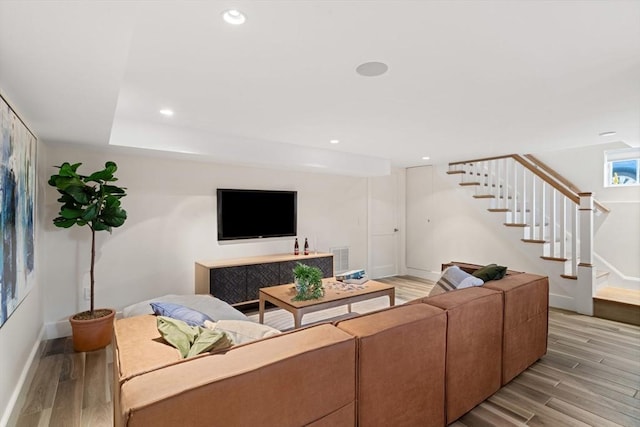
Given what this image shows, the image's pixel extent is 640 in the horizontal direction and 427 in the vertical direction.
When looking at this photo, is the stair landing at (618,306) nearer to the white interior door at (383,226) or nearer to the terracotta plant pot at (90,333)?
the white interior door at (383,226)

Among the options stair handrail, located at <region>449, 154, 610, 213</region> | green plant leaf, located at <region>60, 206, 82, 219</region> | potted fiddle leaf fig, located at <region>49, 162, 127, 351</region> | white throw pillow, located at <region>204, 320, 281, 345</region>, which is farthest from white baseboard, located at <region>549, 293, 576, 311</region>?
green plant leaf, located at <region>60, 206, 82, 219</region>

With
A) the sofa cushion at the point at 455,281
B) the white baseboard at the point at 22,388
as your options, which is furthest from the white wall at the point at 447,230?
the white baseboard at the point at 22,388

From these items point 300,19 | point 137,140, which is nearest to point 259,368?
point 300,19

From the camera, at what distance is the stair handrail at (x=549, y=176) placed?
4.27 m

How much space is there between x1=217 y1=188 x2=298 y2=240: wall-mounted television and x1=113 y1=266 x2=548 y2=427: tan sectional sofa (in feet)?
8.19

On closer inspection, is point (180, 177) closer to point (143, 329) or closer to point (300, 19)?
point (143, 329)

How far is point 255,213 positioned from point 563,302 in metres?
4.38

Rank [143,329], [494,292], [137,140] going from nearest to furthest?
[143,329] → [494,292] → [137,140]

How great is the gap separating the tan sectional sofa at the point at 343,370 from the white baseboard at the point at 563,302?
2.58m

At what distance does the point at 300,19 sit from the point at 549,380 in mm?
3037

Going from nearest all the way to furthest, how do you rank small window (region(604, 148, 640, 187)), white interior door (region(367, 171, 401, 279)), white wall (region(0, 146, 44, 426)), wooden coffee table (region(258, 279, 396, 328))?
white wall (region(0, 146, 44, 426)) → wooden coffee table (region(258, 279, 396, 328)) → small window (region(604, 148, 640, 187)) → white interior door (region(367, 171, 401, 279))

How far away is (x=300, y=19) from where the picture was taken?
1563mm

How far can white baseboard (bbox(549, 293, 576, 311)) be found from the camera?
4.18 m

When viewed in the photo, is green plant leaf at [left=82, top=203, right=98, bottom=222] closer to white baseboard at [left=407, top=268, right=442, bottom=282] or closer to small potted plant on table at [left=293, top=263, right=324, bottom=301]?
small potted plant on table at [left=293, top=263, right=324, bottom=301]
